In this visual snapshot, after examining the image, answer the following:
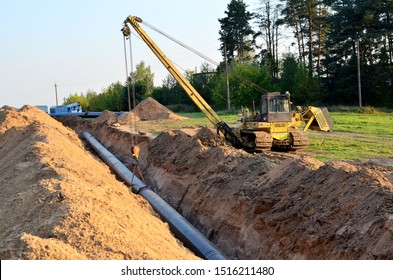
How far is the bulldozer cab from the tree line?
14.1 m

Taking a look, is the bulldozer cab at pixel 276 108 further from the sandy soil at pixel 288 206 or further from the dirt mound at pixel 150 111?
the dirt mound at pixel 150 111

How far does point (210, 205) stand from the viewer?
1380cm

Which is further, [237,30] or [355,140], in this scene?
[237,30]

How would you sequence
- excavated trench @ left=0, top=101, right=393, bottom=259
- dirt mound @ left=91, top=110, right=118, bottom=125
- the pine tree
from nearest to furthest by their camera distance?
excavated trench @ left=0, top=101, right=393, bottom=259 < dirt mound @ left=91, top=110, right=118, bottom=125 < the pine tree

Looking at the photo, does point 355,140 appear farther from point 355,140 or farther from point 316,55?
point 316,55

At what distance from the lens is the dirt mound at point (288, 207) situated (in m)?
8.78

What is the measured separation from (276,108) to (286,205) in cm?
1054

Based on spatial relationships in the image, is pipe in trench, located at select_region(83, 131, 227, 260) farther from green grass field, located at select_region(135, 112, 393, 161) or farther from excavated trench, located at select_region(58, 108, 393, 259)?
green grass field, located at select_region(135, 112, 393, 161)

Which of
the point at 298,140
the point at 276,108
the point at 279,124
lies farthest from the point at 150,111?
the point at 298,140

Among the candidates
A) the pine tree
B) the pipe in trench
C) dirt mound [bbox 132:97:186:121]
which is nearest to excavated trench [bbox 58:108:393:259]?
the pipe in trench

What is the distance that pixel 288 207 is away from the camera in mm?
10898

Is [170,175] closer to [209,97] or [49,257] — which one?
[49,257]

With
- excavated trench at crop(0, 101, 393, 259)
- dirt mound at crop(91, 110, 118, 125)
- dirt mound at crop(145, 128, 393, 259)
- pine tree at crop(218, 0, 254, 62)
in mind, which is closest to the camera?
excavated trench at crop(0, 101, 393, 259)

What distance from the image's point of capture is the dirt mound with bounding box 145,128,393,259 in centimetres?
878
